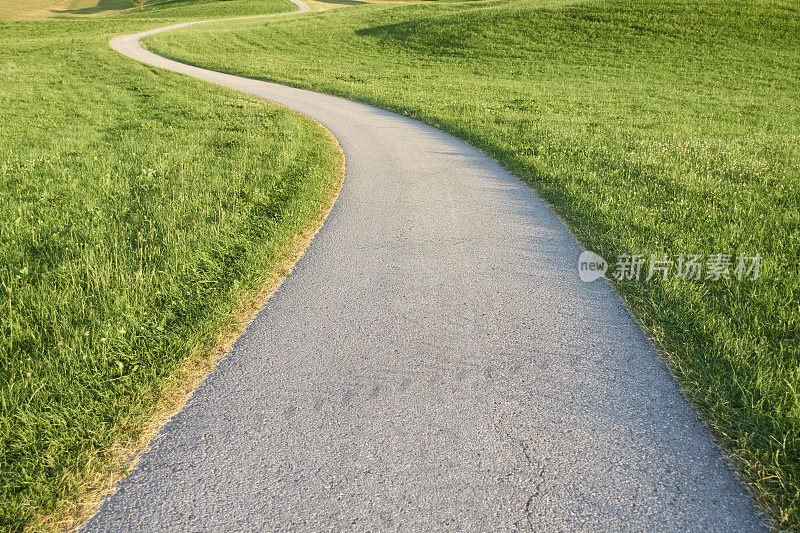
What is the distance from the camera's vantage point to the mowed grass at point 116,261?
10.5 feet

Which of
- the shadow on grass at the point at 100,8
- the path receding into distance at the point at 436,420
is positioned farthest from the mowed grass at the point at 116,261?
the shadow on grass at the point at 100,8

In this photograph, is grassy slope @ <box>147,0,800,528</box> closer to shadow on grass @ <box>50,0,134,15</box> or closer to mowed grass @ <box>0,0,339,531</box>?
mowed grass @ <box>0,0,339,531</box>

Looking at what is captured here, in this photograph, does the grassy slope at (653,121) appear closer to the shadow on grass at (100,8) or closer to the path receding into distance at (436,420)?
the path receding into distance at (436,420)

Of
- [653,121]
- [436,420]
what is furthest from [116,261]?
[653,121]

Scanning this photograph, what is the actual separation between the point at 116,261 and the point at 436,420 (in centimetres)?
399

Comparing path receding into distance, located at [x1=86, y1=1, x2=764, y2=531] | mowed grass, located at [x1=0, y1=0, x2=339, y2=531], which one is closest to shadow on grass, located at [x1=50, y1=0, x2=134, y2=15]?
mowed grass, located at [x1=0, y1=0, x2=339, y2=531]

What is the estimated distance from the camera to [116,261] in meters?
5.34

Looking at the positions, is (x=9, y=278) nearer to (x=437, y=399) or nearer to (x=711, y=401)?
(x=437, y=399)

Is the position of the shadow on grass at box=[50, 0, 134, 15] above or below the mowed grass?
above

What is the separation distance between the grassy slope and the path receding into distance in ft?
1.33

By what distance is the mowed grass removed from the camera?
3189 mm

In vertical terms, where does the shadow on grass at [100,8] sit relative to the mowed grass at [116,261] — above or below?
above

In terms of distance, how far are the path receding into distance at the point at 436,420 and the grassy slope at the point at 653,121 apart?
40 centimetres

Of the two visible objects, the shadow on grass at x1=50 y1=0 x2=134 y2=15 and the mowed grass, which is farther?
the shadow on grass at x1=50 y1=0 x2=134 y2=15
